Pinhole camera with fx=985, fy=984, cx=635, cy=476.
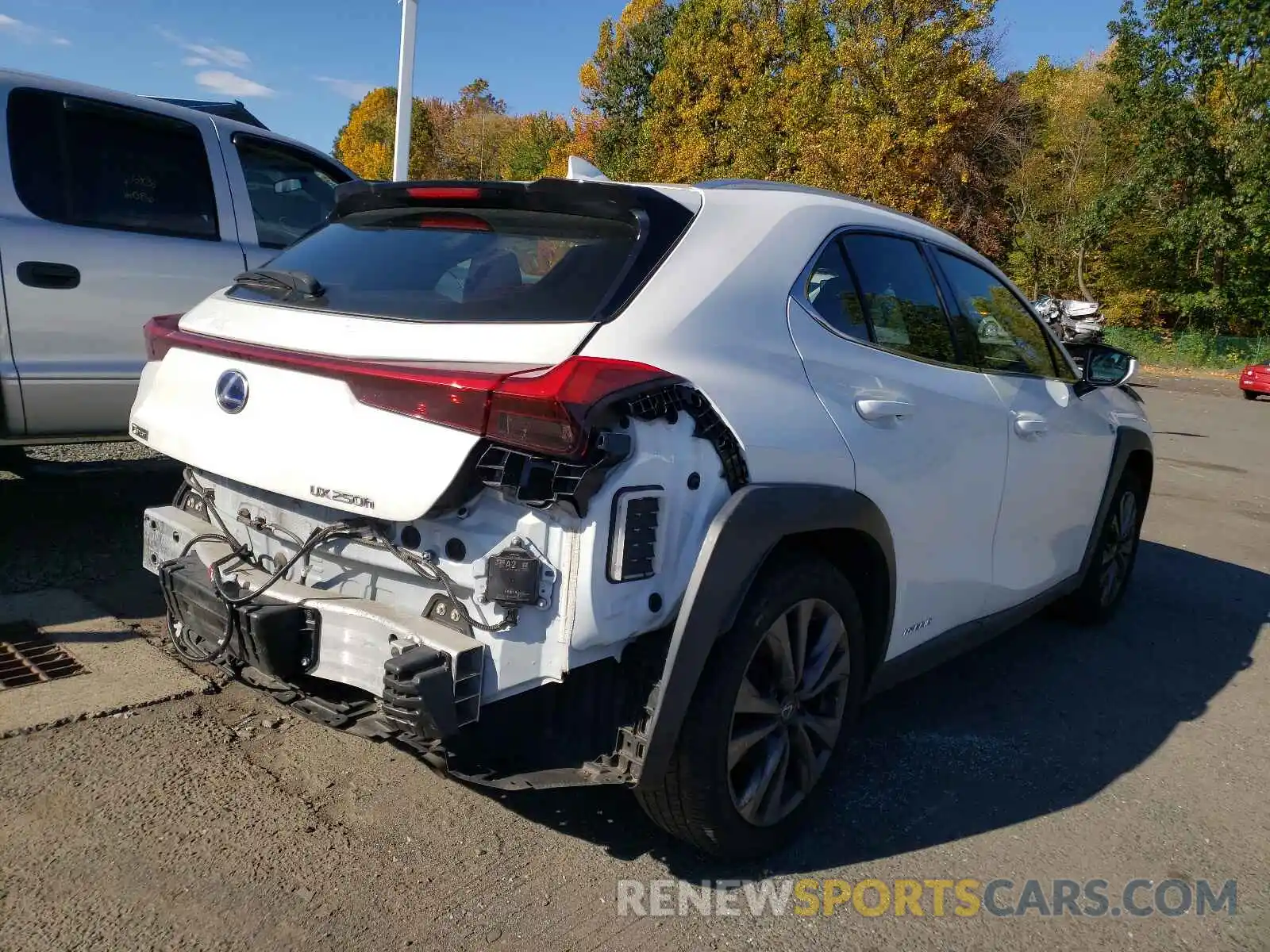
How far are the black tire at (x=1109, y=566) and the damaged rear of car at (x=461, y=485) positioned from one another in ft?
10.5

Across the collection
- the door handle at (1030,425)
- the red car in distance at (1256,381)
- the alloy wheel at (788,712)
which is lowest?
the red car in distance at (1256,381)

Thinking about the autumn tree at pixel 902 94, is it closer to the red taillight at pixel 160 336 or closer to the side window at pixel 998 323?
the side window at pixel 998 323

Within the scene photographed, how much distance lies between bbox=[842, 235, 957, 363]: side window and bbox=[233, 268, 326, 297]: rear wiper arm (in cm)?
159

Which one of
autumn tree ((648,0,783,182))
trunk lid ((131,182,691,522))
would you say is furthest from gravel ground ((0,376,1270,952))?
autumn tree ((648,0,783,182))

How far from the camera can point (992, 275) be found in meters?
4.06

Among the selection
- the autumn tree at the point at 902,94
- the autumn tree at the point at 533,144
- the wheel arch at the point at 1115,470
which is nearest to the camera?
the wheel arch at the point at 1115,470

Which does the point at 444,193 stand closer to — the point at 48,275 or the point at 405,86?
the point at 48,275

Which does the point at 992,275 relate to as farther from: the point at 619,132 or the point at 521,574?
the point at 619,132

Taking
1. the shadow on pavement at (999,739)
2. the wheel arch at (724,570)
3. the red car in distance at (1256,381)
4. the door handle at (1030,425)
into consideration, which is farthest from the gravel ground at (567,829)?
the red car in distance at (1256,381)

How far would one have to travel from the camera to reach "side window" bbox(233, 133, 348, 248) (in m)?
5.31

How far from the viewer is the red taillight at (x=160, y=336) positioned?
2.97 metres

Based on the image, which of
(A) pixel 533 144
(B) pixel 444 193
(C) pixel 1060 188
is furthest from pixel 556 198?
(A) pixel 533 144

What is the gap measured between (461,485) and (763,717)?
3.57 feet

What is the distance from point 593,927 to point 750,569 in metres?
0.96
